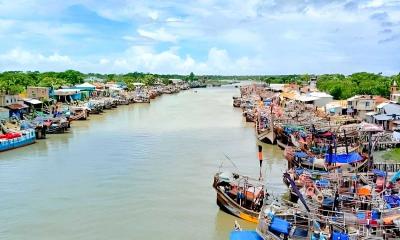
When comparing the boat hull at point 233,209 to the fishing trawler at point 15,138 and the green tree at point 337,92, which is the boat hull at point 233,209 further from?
the green tree at point 337,92

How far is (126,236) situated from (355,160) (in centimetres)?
1121

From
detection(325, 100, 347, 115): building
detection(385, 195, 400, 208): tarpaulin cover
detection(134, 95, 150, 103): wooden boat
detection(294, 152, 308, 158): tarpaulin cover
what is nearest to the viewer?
detection(385, 195, 400, 208): tarpaulin cover

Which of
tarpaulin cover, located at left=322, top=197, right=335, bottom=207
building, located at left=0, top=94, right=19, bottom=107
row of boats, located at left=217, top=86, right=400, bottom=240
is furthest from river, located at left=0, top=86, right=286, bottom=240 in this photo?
building, located at left=0, top=94, right=19, bottom=107

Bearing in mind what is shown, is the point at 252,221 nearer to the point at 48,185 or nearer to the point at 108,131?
the point at 48,185

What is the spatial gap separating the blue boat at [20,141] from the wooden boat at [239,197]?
1731cm

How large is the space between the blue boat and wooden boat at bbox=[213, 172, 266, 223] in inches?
681

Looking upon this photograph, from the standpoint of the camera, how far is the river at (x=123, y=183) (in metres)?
15.4

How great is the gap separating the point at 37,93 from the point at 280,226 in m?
44.1

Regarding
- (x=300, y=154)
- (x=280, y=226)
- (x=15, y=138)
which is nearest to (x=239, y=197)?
(x=280, y=226)

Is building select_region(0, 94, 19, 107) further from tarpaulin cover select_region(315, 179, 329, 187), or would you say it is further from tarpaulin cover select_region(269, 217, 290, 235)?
tarpaulin cover select_region(269, 217, 290, 235)

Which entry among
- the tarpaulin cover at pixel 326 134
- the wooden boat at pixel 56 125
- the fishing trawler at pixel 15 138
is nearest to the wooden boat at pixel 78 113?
the wooden boat at pixel 56 125

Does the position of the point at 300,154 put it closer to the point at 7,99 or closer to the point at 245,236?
the point at 245,236

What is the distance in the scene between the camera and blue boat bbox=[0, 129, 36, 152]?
28.4 metres

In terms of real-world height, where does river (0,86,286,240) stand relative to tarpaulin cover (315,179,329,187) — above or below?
below
